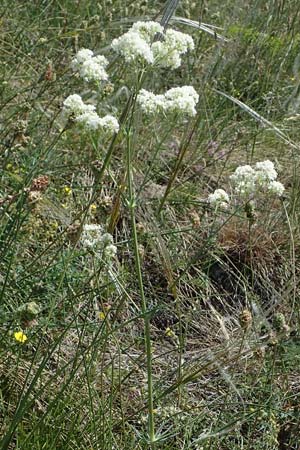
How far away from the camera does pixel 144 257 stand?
9.68 feet

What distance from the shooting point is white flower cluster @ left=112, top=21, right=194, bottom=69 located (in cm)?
168

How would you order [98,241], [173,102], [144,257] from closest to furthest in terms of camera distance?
[173,102] < [98,241] < [144,257]

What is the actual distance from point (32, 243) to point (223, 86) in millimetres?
1808

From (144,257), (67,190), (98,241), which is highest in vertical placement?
(98,241)

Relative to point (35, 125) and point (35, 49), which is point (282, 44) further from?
point (35, 125)

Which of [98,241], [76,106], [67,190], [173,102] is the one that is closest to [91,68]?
[76,106]

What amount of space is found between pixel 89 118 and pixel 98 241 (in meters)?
0.32

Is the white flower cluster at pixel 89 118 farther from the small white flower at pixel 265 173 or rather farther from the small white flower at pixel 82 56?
the small white flower at pixel 265 173

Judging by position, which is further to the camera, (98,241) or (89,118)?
(98,241)

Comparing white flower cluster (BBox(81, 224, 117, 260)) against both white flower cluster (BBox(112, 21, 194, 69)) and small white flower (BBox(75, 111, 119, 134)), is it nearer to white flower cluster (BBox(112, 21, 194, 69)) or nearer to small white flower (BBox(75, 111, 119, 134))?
small white flower (BBox(75, 111, 119, 134))

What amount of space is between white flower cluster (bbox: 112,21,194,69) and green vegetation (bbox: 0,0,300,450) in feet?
0.15

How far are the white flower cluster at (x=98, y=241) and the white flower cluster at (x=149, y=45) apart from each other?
0.43m

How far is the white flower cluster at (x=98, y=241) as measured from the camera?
72.2 inches

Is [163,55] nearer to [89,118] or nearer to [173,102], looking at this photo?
[173,102]
